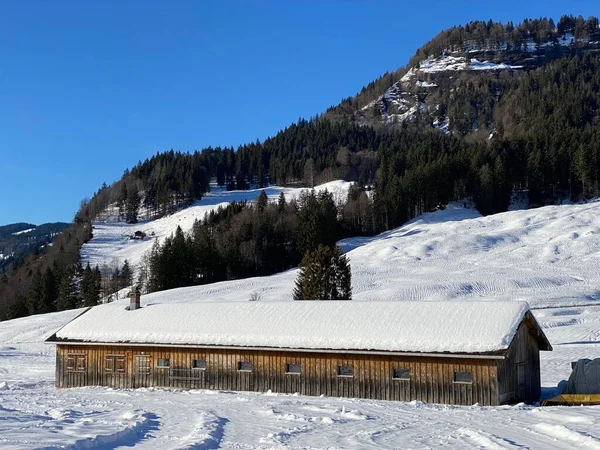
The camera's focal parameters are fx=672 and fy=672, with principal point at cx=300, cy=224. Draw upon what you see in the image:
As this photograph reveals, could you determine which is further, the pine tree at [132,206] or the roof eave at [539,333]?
the pine tree at [132,206]

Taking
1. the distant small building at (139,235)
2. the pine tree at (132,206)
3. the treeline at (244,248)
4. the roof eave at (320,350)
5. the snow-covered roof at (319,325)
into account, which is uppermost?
the pine tree at (132,206)

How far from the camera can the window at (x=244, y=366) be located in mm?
27625

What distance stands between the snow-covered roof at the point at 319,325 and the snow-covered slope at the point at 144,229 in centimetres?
7699

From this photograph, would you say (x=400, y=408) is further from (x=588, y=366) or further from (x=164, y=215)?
(x=164, y=215)

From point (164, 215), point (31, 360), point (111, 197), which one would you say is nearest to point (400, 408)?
point (31, 360)

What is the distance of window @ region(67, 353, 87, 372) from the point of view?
31094mm

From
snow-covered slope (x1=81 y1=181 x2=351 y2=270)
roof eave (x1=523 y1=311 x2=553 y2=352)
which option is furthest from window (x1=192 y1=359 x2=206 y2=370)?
snow-covered slope (x1=81 y1=181 x2=351 y2=270)

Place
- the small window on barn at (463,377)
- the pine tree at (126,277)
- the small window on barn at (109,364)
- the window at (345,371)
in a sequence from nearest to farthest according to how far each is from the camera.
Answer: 1. the small window on barn at (463,377)
2. the window at (345,371)
3. the small window on barn at (109,364)
4. the pine tree at (126,277)

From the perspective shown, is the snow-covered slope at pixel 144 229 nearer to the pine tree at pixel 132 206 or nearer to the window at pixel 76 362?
the pine tree at pixel 132 206

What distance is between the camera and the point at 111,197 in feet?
551

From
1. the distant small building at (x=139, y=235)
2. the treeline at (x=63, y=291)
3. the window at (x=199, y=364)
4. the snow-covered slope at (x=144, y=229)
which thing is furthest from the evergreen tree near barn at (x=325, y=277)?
the distant small building at (x=139, y=235)

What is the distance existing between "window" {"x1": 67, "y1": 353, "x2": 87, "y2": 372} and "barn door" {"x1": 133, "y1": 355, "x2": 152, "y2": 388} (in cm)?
291

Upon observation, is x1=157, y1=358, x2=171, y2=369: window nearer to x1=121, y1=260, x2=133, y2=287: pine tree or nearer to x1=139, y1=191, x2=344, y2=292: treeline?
x1=139, y1=191, x2=344, y2=292: treeline

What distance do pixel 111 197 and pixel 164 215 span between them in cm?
2918
